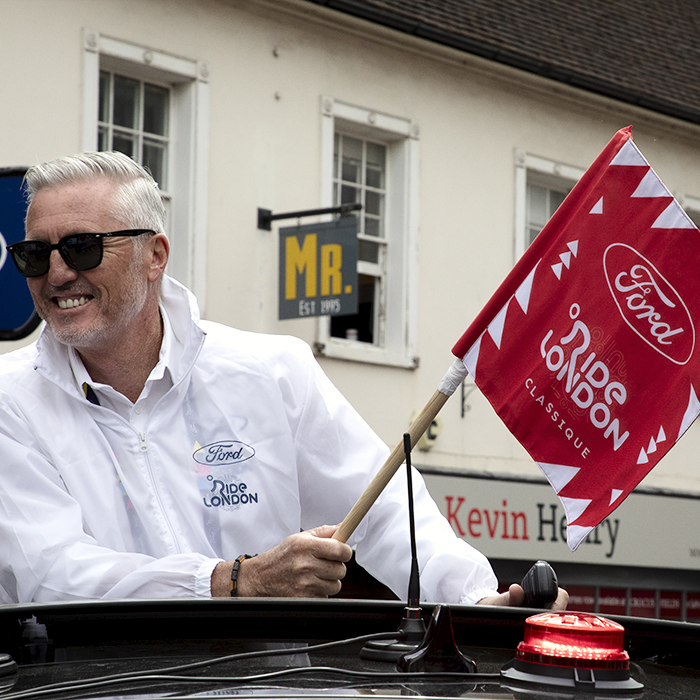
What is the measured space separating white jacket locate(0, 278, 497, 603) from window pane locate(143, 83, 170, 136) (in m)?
8.53

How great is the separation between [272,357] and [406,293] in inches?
392

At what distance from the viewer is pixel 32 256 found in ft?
11.3

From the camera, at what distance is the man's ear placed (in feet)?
12.1

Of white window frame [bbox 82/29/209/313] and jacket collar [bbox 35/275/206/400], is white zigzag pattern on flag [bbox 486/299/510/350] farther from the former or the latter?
white window frame [bbox 82/29/209/313]

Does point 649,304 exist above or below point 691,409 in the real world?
above

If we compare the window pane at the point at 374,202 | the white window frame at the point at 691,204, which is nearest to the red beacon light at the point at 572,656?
the window pane at the point at 374,202

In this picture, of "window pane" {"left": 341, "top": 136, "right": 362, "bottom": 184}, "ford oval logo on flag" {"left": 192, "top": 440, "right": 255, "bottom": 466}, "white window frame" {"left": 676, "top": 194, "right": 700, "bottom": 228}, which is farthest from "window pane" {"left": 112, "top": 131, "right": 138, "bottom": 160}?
"ford oval logo on flag" {"left": 192, "top": 440, "right": 255, "bottom": 466}

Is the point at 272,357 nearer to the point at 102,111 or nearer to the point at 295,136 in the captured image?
the point at 102,111

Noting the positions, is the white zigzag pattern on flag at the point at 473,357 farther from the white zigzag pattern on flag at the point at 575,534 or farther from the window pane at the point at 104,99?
the window pane at the point at 104,99

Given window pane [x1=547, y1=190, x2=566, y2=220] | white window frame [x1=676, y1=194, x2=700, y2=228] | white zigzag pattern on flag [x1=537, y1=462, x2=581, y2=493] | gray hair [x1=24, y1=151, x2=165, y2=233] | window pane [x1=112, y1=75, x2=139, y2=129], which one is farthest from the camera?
white window frame [x1=676, y1=194, x2=700, y2=228]

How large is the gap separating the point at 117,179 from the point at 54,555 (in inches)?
42.7

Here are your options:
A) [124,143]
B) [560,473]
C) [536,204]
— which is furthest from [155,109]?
[560,473]

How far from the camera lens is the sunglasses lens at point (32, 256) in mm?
3416

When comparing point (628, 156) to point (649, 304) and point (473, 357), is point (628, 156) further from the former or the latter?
point (473, 357)
